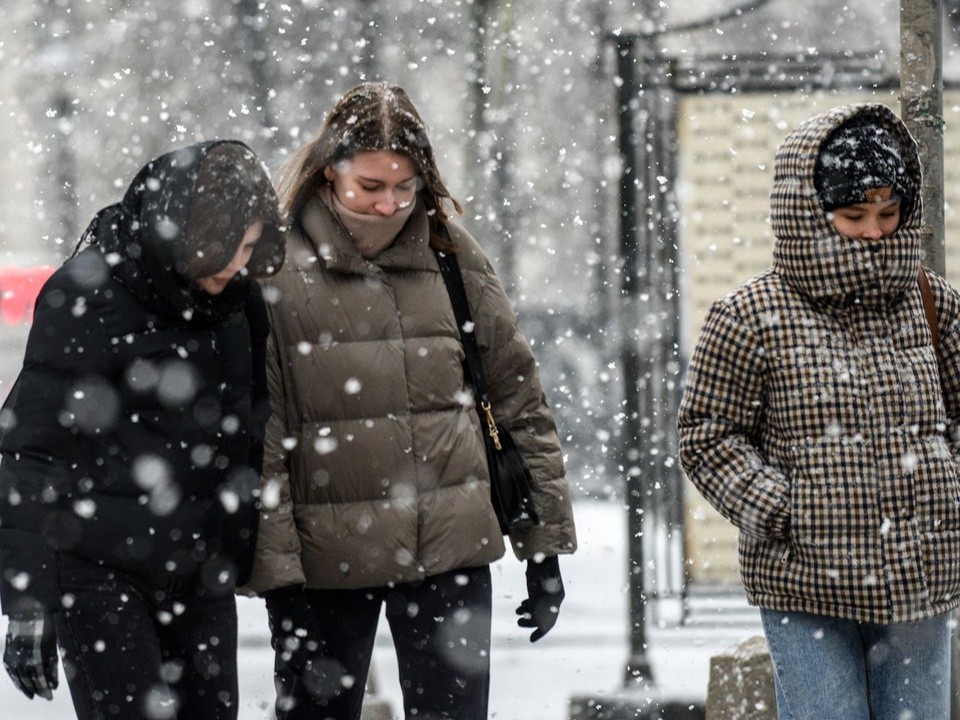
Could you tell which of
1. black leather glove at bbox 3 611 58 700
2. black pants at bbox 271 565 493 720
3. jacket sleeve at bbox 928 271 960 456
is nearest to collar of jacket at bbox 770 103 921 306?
jacket sleeve at bbox 928 271 960 456

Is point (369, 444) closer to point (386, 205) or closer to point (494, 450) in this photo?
point (494, 450)

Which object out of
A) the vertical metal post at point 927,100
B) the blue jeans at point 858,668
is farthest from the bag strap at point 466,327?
the vertical metal post at point 927,100

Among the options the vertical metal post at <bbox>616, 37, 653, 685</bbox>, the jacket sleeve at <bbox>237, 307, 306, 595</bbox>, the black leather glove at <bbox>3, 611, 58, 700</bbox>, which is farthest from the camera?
the vertical metal post at <bbox>616, 37, 653, 685</bbox>

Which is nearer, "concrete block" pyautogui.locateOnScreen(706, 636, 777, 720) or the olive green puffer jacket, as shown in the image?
the olive green puffer jacket

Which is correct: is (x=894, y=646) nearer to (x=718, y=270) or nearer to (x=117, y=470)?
(x=117, y=470)

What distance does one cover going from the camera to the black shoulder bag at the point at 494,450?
149 inches

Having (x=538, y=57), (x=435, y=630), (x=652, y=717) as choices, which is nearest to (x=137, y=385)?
(x=435, y=630)

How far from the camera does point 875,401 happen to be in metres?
3.30

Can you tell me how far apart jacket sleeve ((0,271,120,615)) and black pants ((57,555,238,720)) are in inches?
3.0

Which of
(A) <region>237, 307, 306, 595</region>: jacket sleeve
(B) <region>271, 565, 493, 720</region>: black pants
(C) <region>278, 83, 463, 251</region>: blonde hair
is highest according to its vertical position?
(C) <region>278, 83, 463, 251</region>: blonde hair

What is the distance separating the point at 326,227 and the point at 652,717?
3.33 m

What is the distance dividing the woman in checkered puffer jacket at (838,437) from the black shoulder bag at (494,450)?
54 centimetres

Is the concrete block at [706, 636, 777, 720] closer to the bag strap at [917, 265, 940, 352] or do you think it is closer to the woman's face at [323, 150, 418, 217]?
the bag strap at [917, 265, 940, 352]

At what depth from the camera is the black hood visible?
10.3 feet
